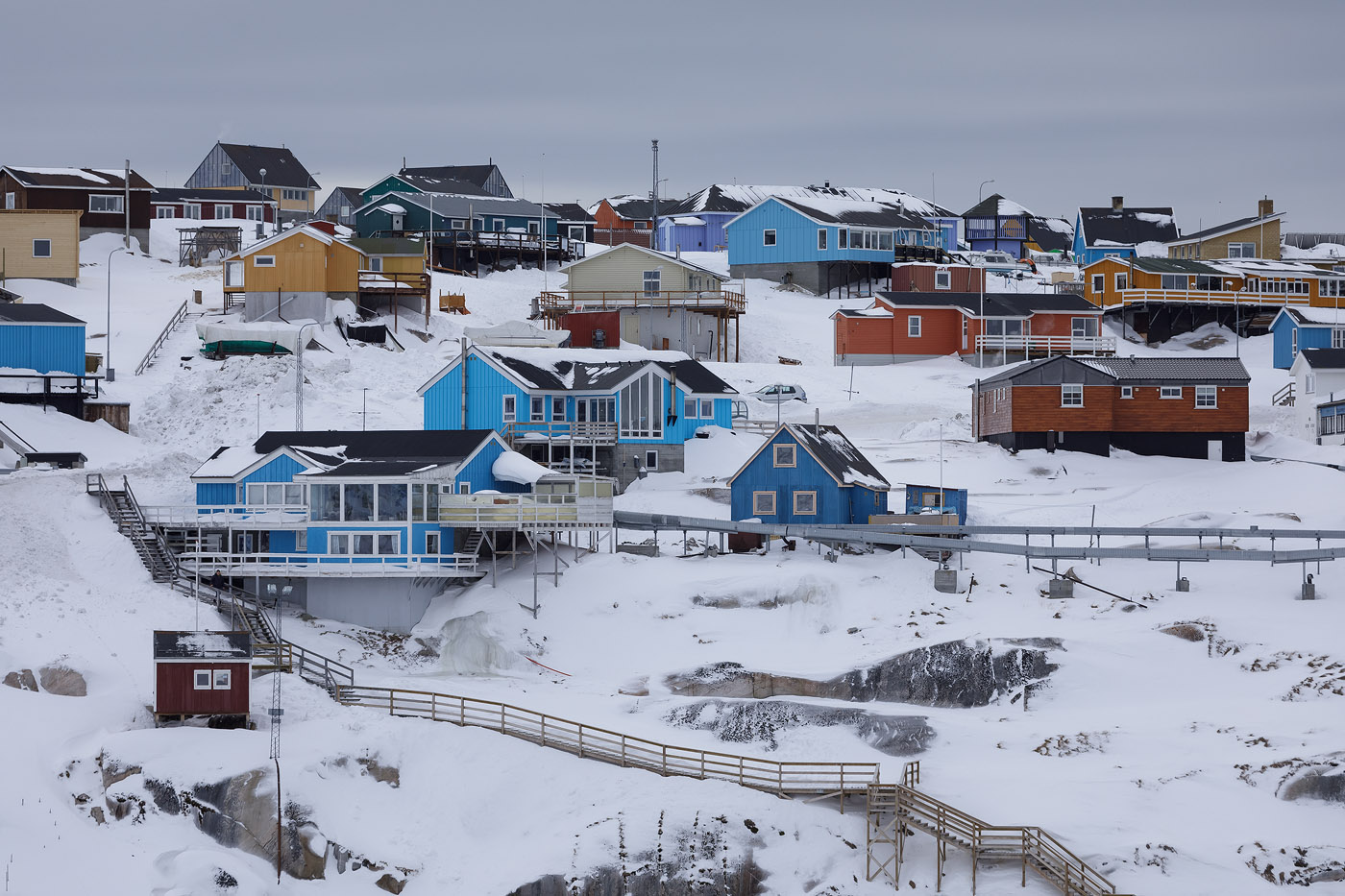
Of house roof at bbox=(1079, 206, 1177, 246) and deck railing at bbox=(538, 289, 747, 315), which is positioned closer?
deck railing at bbox=(538, 289, 747, 315)

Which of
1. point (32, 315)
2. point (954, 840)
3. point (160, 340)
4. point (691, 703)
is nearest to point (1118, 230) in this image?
point (160, 340)

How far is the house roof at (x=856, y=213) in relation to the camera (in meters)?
105

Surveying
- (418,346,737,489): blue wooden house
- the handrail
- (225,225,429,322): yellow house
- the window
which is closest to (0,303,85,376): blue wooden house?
the handrail

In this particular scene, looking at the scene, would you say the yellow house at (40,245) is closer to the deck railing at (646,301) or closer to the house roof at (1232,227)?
the deck railing at (646,301)

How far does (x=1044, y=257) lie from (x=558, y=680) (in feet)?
271

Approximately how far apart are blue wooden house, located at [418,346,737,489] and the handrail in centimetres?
1326

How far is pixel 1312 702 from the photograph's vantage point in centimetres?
4338

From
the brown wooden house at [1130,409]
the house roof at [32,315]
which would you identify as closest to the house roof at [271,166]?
the house roof at [32,315]

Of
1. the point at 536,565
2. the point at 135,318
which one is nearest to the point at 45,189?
the point at 135,318

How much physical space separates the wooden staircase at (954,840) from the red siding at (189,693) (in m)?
14.7

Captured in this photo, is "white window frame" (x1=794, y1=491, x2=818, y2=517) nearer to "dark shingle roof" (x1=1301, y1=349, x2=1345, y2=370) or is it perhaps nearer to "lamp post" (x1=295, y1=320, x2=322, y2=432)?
"lamp post" (x1=295, y1=320, x2=322, y2=432)

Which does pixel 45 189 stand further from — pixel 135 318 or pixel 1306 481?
pixel 1306 481

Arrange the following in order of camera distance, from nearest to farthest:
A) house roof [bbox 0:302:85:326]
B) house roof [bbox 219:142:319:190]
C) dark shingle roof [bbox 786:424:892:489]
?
dark shingle roof [bbox 786:424:892:489] → house roof [bbox 0:302:85:326] → house roof [bbox 219:142:319:190]

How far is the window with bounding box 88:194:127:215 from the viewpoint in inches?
3851
